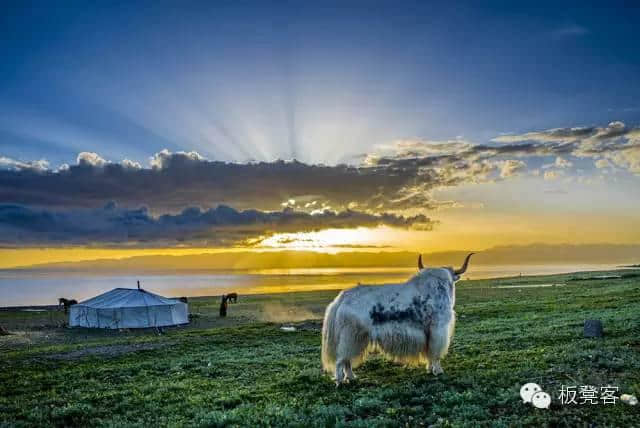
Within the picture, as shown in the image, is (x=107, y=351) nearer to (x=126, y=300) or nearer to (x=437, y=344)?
(x=437, y=344)

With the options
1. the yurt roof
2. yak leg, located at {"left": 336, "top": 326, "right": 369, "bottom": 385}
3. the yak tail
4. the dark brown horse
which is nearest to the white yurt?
the yurt roof

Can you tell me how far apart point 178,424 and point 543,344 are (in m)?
11.2

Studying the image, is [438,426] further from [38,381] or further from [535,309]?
[535,309]

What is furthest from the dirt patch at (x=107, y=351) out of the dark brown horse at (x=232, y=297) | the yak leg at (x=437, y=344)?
the dark brown horse at (x=232, y=297)

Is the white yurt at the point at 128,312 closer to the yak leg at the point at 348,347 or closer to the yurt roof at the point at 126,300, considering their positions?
the yurt roof at the point at 126,300

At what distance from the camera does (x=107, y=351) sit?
23.5 metres

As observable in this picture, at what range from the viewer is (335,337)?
1157 centimetres

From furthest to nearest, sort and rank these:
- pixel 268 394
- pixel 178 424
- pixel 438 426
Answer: pixel 268 394
pixel 178 424
pixel 438 426

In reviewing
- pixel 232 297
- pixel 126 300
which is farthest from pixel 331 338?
pixel 232 297

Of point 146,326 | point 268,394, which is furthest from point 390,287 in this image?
point 146,326

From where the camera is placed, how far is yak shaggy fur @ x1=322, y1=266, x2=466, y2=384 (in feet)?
37.1

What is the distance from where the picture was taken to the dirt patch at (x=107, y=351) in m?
22.1

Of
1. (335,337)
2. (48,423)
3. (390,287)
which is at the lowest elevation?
(48,423)

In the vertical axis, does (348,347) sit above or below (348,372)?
above
